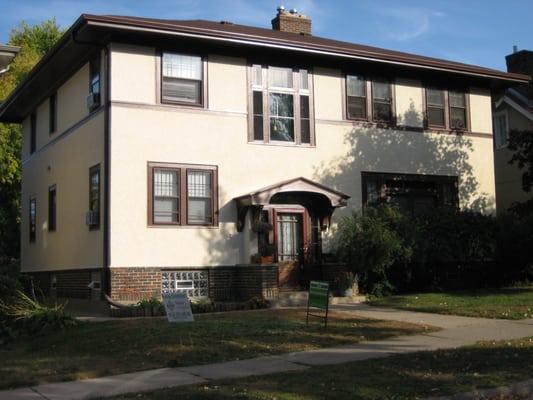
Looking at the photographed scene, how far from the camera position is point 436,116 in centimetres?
2155

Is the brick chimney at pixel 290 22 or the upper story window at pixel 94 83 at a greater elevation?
the brick chimney at pixel 290 22

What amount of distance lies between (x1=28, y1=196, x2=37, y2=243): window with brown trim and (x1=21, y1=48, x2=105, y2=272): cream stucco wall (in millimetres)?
311

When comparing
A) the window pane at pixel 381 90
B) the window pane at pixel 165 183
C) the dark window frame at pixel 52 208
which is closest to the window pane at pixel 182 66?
the window pane at pixel 165 183

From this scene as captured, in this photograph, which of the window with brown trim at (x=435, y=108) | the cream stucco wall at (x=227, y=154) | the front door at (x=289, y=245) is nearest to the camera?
the cream stucco wall at (x=227, y=154)

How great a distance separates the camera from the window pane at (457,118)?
21.8 meters

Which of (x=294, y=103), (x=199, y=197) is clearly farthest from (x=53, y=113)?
(x=294, y=103)

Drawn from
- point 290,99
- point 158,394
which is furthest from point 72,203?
point 158,394

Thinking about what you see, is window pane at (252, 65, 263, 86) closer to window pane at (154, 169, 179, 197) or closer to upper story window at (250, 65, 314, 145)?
upper story window at (250, 65, 314, 145)

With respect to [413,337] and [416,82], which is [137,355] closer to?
[413,337]

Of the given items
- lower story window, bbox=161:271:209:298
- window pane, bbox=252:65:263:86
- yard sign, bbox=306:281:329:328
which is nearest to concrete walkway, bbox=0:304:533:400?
yard sign, bbox=306:281:329:328

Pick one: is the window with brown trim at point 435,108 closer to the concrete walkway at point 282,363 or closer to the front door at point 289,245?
the front door at point 289,245

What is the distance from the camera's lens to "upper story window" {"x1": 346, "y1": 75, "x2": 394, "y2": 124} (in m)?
20.1

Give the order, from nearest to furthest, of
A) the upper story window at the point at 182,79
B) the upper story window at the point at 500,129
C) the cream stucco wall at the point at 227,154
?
the cream stucco wall at the point at 227,154, the upper story window at the point at 182,79, the upper story window at the point at 500,129

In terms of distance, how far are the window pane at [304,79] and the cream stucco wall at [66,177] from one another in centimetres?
549
